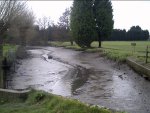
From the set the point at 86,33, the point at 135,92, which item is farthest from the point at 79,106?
the point at 86,33

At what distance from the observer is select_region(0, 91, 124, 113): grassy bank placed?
749 cm

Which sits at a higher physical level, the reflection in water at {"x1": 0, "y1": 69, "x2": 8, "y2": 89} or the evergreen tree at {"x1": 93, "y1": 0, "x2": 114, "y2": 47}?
the evergreen tree at {"x1": 93, "y1": 0, "x2": 114, "y2": 47}

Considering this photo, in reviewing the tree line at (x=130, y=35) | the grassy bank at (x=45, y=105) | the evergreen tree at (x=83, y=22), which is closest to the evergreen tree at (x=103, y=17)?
the evergreen tree at (x=83, y=22)

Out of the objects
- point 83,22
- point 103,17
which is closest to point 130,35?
point 103,17

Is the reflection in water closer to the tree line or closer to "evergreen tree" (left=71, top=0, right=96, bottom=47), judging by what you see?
"evergreen tree" (left=71, top=0, right=96, bottom=47)

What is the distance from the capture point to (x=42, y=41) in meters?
85.1

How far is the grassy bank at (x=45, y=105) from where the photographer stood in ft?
24.6

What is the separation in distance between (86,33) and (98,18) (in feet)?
11.1

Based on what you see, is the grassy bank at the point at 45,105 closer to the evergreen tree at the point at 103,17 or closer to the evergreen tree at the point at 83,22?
the evergreen tree at the point at 83,22

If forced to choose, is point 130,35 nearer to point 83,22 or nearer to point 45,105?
point 83,22

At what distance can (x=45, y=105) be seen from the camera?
870 cm

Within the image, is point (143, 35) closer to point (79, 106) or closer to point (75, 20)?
point (75, 20)

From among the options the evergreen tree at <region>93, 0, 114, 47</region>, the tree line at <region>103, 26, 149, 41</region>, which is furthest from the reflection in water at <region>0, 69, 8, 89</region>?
the tree line at <region>103, 26, 149, 41</region>

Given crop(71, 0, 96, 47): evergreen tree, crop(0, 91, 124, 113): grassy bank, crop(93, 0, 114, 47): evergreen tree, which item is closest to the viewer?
crop(0, 91, 124, 113): grassy bank
